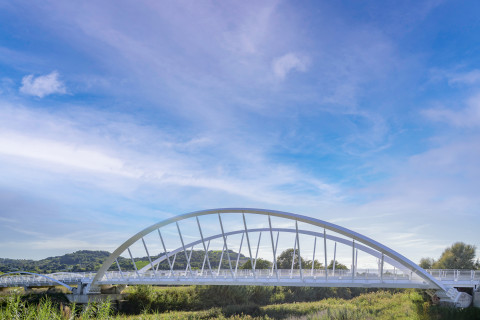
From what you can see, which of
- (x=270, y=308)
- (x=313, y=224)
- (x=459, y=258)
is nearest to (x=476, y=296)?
(x=313, y=224)

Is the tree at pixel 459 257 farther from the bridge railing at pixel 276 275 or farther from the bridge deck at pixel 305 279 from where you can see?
the bridge railing at pixel 276 275

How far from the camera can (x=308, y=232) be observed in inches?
1375

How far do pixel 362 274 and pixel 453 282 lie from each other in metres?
5.90

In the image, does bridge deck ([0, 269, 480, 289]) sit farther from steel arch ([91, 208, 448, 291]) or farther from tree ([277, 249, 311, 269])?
tree ([277, 249, 311, 269])

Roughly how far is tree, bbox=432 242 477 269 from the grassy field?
10414 millimetres

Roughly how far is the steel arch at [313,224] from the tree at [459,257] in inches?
861

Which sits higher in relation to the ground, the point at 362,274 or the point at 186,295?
the point at 362,274

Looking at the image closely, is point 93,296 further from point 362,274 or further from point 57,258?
point 57,258

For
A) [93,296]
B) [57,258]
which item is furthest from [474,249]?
[57,258]

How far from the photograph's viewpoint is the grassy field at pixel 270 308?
22844 millimetres

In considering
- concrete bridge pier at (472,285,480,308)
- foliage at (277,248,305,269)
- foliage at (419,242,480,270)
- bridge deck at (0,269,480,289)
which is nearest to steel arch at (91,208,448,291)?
bridge deck at (0,269,480,289)

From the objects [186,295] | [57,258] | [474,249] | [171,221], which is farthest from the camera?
[57,258]

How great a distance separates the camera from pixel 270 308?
35.1m

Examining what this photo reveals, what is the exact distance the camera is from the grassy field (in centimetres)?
2284
